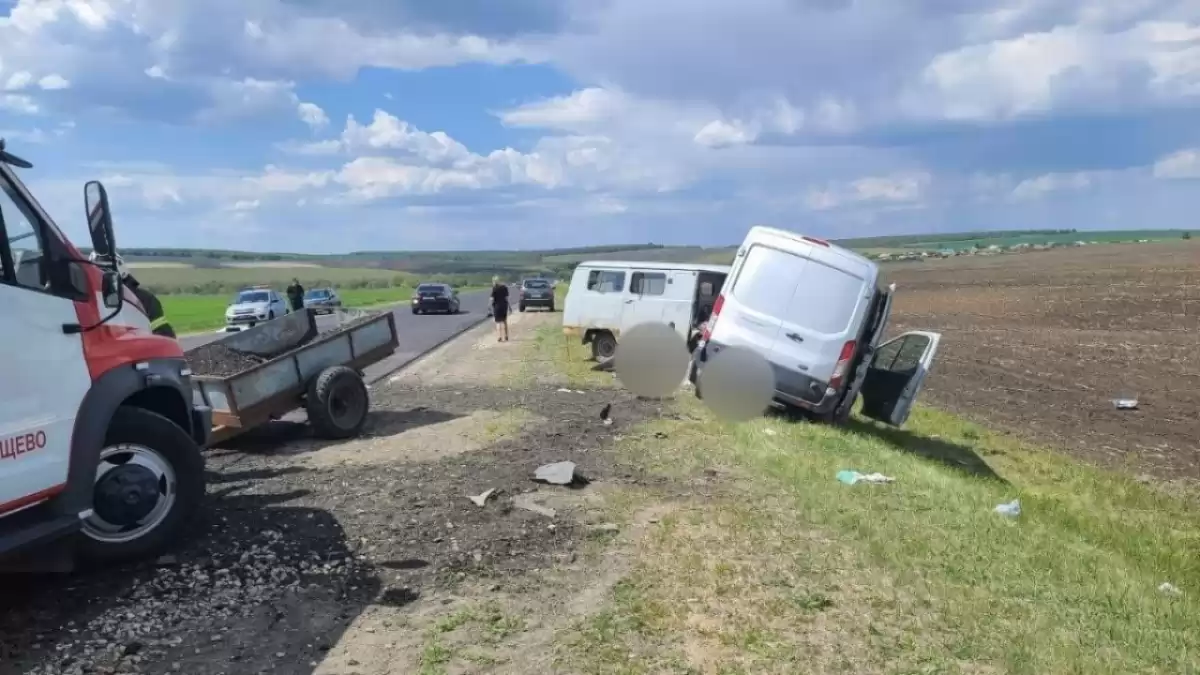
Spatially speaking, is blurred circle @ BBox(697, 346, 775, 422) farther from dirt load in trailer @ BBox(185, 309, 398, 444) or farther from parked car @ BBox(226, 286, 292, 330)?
parked car @ BBox(226, 286, 292, 330)

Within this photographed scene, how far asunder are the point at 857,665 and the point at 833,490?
3713mm

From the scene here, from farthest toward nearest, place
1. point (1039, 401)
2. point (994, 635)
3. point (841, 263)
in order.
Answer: point (1039, 401), point (841, 263), point (994, 635)

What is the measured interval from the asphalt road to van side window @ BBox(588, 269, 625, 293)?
4.35 meters

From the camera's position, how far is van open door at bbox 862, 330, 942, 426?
13.5m

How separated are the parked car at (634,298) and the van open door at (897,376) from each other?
22.7ft

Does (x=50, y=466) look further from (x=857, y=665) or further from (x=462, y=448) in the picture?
(x=462, y=448)

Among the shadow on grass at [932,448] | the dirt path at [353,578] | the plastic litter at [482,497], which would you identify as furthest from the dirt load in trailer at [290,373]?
the shadow on grass at [932,448]

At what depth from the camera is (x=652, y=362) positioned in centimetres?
1566

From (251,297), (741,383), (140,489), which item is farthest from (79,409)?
(251,297)

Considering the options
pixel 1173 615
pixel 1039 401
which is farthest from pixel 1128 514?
pixel 1039 401

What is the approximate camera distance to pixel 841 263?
42.1 feet

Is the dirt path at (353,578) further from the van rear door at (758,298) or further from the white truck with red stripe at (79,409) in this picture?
the van rear door at (758,298)

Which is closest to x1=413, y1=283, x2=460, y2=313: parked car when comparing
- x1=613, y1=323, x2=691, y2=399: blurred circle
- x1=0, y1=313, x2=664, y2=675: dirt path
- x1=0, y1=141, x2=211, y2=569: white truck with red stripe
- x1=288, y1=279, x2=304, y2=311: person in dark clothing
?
x1=288, y1=279, x2=304, y2=311: person in dark clothing

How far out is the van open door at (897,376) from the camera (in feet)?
44.3
